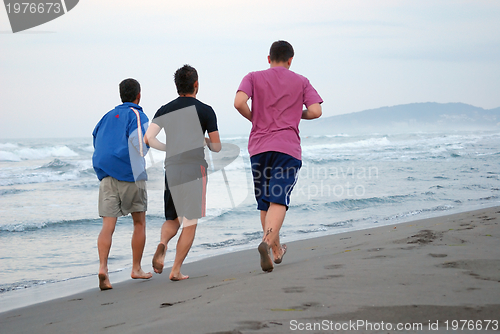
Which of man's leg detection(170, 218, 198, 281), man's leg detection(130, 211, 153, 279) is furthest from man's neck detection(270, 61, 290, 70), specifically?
man's leg detection(130, 211, 153, 279)

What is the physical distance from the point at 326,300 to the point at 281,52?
2082 mm

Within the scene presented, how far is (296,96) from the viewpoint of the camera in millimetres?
3309

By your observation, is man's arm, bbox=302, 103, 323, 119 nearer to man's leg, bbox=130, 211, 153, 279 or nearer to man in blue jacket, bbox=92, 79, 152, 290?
man in blue jacket, bbox=92, 79, 152, 290

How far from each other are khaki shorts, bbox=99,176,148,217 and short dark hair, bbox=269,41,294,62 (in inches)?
62.3

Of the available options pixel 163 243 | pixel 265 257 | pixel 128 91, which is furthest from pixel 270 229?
pixel 128 91

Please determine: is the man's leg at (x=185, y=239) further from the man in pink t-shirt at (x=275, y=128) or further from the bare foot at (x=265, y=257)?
the bare foot at (x=265, y=257)

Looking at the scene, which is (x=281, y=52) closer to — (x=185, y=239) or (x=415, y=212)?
(x=185, y=239)

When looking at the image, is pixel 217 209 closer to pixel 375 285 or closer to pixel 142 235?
pixel 142 235

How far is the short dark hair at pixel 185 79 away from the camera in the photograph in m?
3.49

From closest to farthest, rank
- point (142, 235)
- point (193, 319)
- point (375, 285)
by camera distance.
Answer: point (193, 319) < point (375, 285) < point (142, 235)

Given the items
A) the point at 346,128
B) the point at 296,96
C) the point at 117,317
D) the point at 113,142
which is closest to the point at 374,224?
the point at 296,96

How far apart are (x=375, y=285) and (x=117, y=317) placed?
1.49 m

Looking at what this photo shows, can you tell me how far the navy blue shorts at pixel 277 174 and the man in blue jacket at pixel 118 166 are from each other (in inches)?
41.3


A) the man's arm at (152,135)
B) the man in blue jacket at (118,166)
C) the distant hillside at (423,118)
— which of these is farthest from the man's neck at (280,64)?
the distant hillside at (423,118)
